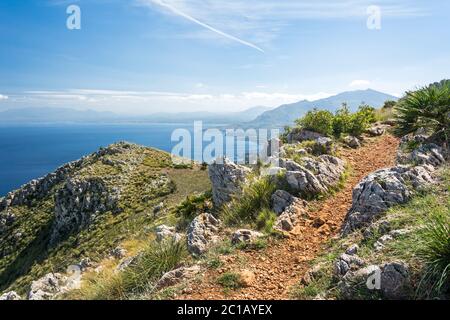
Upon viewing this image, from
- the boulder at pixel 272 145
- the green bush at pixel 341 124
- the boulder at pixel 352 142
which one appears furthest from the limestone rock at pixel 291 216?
the green bush at pixel 341 124

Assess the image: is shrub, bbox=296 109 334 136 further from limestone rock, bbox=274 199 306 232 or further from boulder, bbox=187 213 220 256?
boulder, bbox=187 213 220 256

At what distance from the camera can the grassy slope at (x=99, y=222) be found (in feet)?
115

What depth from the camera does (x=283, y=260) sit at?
7363 mm

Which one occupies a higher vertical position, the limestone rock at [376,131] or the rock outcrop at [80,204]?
the limestone rock at [376,131]

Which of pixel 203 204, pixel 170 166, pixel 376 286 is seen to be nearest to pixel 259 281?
pixel 376 286

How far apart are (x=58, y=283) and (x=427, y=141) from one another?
617 inches

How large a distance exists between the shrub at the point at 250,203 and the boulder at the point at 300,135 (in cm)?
780

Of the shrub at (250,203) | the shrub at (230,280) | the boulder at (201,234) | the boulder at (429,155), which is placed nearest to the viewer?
the shrub at (230,280)

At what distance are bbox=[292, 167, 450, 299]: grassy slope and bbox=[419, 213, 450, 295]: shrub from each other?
0.12 feet

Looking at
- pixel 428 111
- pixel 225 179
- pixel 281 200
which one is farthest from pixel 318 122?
pixel 281 200

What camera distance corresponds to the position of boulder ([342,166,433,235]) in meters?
7.45

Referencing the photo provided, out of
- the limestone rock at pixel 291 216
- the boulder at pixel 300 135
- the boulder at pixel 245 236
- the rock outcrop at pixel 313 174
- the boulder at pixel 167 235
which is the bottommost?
the boulder at pixel 167 235

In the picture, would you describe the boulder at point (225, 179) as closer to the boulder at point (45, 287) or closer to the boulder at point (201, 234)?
the boulder at point (201, 234)

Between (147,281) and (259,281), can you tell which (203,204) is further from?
(259,281)
